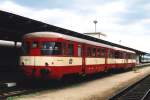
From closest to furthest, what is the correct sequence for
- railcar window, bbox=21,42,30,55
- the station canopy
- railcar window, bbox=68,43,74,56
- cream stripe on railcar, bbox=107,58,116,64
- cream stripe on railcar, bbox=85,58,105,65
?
the station canopy < railcar window, bbox=21,42,30,55 < railcar window, bbox=68,43,74,56 < cream stripe on railcar, bbox=85,58,105,65 < cream stripe on railcar, bbox=107,58,116,64

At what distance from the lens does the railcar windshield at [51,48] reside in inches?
645

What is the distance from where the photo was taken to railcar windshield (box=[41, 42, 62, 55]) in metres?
16.4

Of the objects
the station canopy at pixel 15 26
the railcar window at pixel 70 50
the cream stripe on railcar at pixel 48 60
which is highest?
the station canopy at pixel 15 26

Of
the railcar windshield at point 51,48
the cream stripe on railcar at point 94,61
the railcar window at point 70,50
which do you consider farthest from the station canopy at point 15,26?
the cream stripe on railcar at point 94,61

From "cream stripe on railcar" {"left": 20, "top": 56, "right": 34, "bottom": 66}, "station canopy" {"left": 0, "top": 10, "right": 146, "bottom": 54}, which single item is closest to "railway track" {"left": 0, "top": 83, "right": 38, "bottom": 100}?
A: "cream stripe on railcar" {"left": 20, "top": 56, "right": 34, "bottom": 66}

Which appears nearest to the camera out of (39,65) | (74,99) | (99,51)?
(74,99)

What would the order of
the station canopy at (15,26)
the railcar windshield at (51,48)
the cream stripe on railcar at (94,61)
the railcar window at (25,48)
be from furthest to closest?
the cream stripe on railcar at (94,61), the railcar window at (25,48), the railcar windshield at (51,48), the station canopy at (15,26)

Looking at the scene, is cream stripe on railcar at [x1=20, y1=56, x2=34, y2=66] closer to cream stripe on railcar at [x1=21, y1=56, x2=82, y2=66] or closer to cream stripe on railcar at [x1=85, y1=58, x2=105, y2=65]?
cream stripe on railcar at [x1=21, y1=56, x2=82, y2=66]

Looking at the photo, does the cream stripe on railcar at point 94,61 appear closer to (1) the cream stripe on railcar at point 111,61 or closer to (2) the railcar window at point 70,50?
(1) the cream stripe on railcar at point 111,61

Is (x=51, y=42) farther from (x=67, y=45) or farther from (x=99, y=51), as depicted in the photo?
(x=99, y=51)

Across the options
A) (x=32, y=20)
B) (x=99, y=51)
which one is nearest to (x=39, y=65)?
(x=32, y=20)

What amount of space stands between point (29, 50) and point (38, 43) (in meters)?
0.61

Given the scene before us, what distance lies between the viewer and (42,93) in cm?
1540

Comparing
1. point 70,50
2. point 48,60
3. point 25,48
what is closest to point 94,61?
point 70,50
